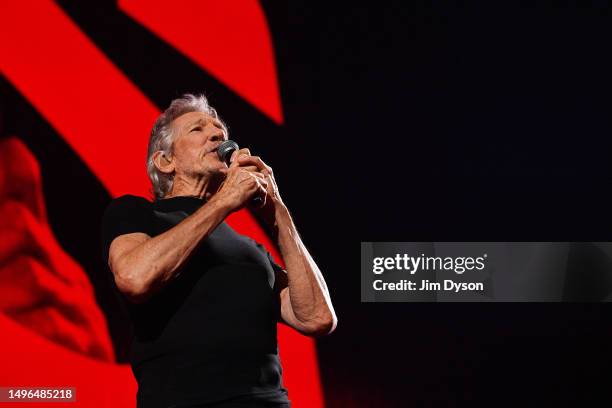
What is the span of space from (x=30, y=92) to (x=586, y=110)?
212cm

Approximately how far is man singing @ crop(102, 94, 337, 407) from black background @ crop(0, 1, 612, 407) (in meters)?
1.07

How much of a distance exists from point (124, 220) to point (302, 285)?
41 centimetres

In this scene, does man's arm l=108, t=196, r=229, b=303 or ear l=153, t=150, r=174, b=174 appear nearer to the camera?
man's arm l=108, t=196, r=229, b=303

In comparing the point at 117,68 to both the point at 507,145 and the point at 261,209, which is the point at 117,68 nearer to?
the point at 261,209

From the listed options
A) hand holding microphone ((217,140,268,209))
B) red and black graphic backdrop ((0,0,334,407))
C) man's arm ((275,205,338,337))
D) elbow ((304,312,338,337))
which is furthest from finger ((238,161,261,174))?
red and black graphic backdrop ((0,0,334,407))

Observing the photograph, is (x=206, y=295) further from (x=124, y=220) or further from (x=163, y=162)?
(x=163, y=162)

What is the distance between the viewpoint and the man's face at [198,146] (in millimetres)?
1562

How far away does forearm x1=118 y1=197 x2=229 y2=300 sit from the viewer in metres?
1.23

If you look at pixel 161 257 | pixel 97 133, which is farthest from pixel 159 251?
pixel 97 133

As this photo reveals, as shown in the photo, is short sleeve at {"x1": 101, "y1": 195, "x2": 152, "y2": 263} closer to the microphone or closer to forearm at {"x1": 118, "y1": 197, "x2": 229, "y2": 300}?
forearm at {"x1": 118, "y1": 197, "x2": 229, "y2": 300}

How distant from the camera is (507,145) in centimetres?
263

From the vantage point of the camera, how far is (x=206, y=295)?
1.34 metres

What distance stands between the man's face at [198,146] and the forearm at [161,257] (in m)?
0.30

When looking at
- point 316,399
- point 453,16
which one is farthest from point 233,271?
point 453,16
